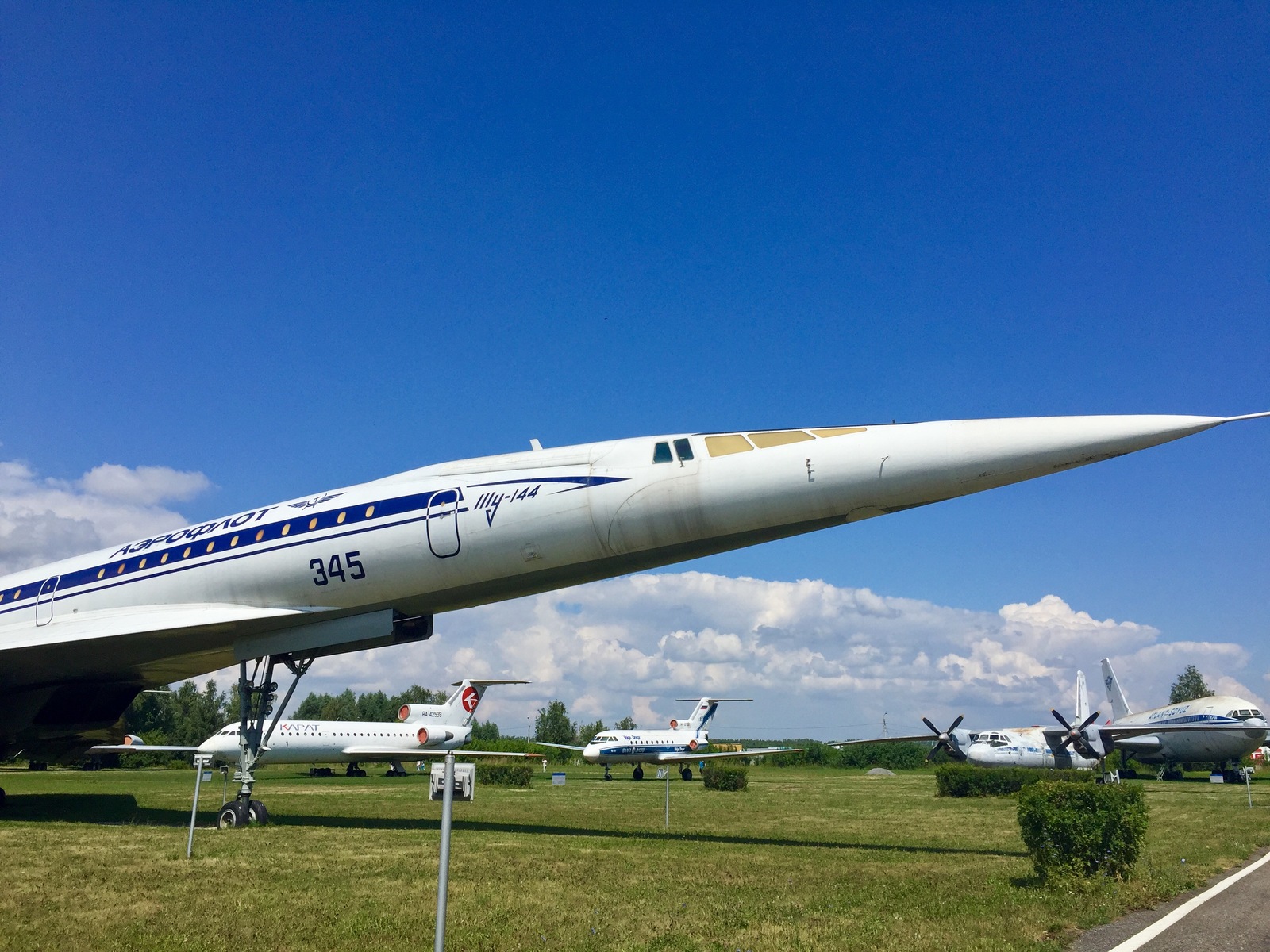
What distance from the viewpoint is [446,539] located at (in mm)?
12875

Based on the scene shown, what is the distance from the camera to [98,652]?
1498 centimetres

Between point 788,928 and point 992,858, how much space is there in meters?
5.99

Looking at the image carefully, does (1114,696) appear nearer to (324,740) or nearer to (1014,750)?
(1014,750)

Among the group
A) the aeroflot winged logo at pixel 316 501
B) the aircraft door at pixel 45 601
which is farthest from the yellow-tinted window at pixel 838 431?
the aircraft door at pixel 45 601

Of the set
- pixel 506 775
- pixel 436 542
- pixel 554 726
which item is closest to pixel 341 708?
pixel 554 726

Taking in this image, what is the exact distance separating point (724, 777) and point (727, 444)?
2340 centimetres

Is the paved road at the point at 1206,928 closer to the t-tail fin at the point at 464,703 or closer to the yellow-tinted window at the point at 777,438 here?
the yellow-tinted window at the point at 777,438

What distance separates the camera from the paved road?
7.06 meters

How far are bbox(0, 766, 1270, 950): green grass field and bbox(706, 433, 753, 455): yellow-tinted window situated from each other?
506 cm

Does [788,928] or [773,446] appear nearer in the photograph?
[788,928]

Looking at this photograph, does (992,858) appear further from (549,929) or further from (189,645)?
(189,645)

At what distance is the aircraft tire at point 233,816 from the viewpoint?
14.2m

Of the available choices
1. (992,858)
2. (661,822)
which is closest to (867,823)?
(661,822)

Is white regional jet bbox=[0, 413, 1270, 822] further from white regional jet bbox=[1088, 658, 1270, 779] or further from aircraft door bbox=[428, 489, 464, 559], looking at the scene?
white regional jet bbox=[1088, 658, 1270, 779]
